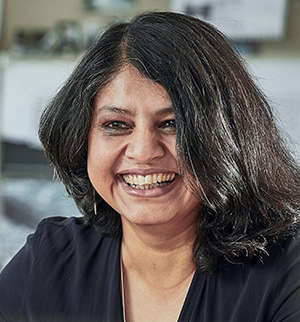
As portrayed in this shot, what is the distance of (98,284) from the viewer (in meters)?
1.05

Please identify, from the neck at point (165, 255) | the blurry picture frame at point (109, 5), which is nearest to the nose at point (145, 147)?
the neck at point (165, 255)

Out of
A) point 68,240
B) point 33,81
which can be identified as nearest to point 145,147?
point 68,240

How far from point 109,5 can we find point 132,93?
1650 mm

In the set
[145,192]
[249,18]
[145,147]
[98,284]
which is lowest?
[98,284]

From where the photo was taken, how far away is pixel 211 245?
3.26 ft

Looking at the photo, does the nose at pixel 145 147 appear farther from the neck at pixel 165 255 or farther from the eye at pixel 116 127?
the neck at pixel 165 255

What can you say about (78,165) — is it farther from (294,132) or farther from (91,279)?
(294,132)

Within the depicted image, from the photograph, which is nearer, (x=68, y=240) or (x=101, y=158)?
(x=101, y=158)

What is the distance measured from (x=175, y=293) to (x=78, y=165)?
0.37m

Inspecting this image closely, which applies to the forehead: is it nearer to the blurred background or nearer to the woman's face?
the woman's face

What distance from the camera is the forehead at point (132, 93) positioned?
0.88 meters

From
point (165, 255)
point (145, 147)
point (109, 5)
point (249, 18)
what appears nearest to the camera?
point (145, 147)

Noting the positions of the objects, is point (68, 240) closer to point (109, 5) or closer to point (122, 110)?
point (122, 110)

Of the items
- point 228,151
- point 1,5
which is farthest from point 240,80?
point 1,5
